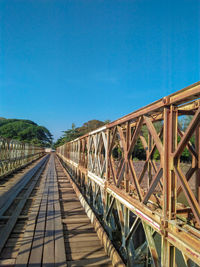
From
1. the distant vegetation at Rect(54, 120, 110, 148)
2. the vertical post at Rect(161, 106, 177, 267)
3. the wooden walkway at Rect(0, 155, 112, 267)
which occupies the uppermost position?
the distant vegetation at Rect(54, 120, 110, 148)

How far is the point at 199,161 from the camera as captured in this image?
11.3ft

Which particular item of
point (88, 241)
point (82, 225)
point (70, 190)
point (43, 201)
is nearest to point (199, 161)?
point (88, 241)

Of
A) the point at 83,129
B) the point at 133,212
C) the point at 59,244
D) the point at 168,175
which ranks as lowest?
the point at 59,244

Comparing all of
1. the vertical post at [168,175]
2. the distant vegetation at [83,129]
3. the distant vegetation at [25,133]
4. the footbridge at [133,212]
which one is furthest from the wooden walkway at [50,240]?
the distant vegetation at [25,133]

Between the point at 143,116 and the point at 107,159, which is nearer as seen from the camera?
the point at 143,116

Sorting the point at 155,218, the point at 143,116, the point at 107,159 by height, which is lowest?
the point at 155,218

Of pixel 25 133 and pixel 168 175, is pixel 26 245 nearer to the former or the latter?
pixel 168 175

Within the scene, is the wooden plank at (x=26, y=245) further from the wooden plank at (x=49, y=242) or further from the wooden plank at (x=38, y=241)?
the wooden plank at (x=49, y=242)

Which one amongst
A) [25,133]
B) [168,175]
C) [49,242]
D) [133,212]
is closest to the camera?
[168,175]

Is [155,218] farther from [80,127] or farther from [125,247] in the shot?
[80,127]

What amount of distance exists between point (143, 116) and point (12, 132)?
391 ft

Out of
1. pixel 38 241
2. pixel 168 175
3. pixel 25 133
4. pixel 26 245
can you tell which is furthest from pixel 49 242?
pixel 25 133

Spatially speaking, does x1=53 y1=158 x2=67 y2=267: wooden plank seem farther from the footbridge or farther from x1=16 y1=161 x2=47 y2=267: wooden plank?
x1=16 y1=161 x2=47 y2=267: wooden plank

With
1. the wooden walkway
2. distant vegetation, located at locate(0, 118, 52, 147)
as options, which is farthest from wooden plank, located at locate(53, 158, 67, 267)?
distant vegetation, located at locate(0, 118, 52, 147)
